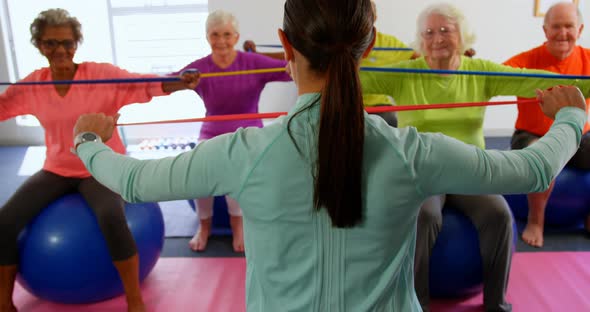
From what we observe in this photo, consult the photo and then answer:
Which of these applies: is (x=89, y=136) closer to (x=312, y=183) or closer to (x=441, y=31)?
(x=312, y=183)

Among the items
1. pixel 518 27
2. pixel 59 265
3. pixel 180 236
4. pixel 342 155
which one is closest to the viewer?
pixel 342 155

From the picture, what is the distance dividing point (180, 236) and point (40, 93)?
132 centimetres

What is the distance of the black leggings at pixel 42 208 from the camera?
221 centimetres

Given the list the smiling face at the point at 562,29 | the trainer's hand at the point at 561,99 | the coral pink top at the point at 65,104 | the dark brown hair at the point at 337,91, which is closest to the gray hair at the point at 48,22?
the coral pink top at the point at 65,104

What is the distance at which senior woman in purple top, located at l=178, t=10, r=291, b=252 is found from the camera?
3.09 meters

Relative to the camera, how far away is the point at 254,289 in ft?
3.67

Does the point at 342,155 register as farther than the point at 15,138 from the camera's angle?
No

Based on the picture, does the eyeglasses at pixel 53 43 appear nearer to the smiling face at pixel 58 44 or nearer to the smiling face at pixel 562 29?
the smiling face at pixel 58 44

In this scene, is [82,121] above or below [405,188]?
above

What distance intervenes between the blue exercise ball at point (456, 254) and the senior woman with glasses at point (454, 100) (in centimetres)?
4

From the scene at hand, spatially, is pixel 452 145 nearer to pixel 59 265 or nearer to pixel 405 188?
pixel 405 188

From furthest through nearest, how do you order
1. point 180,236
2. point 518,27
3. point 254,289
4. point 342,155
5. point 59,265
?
point 518,27, point 180,236, point 59,265, point 254,289, point 342,155

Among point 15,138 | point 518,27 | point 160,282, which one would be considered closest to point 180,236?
point 160,282

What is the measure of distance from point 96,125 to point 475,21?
5162mm
